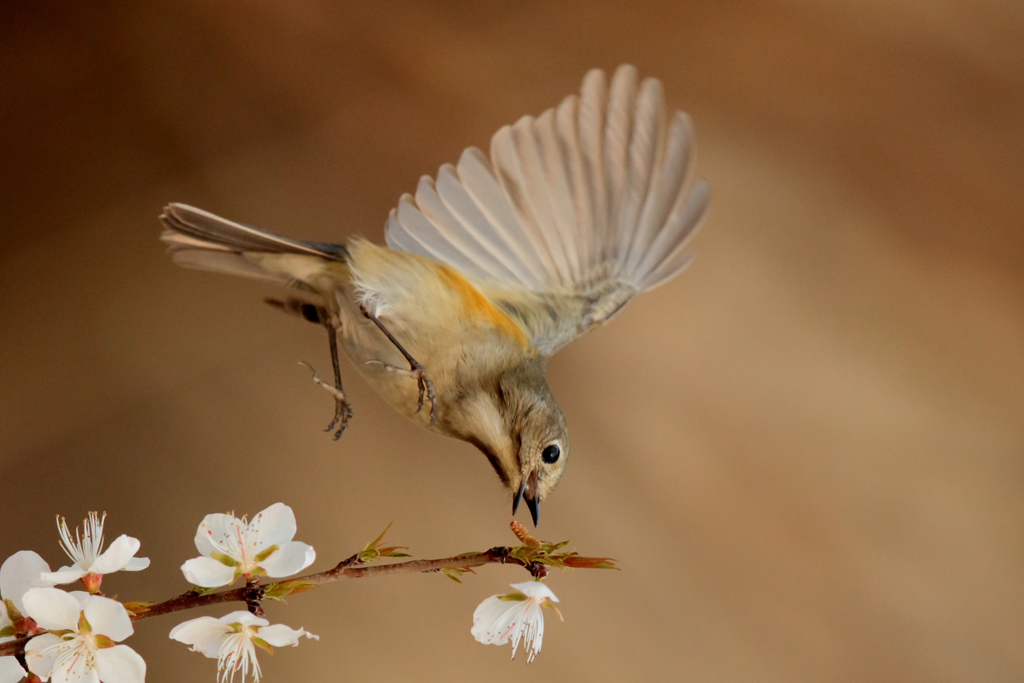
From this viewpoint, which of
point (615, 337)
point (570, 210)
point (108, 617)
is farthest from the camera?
point (615, 337)

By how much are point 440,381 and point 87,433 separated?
1.07 m

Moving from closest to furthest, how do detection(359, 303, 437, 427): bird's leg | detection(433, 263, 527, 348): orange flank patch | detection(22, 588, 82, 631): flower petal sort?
detection(22, 588, 82, 631): flower petal < detection(359, 303, 437, 427): bird's leg < detection(433, 263, 527, 348): orange flank patch

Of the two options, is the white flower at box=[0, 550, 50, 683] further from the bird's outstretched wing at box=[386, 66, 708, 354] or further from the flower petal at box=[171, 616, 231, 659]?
the bird's outstretched wing at box=[386, 66, 708, 354]

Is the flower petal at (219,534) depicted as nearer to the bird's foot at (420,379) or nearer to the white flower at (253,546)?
the white flower at (253,546)

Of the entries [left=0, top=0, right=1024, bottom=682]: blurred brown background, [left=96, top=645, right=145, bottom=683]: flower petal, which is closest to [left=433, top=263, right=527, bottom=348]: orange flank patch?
[left=96, top=645, right=145, bottom=683]: flower petal

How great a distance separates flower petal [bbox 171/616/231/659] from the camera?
52 cm

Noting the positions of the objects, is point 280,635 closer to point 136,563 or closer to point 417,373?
point 136,563

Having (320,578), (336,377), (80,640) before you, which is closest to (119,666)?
(80,640)

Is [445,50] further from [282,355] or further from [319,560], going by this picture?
[319,560]

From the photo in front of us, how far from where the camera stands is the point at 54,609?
0.48 metres

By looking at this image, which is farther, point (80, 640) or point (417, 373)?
point (417, 373)

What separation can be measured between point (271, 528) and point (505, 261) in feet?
1.78

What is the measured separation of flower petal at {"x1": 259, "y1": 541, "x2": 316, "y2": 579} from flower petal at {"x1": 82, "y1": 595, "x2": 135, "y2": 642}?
0.09 m

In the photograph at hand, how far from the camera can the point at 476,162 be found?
908mm
